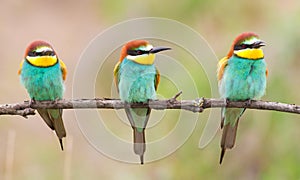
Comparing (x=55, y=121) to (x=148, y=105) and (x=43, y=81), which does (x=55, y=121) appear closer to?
(x=43, y=81)

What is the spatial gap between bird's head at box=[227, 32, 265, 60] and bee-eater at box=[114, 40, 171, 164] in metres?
0.31

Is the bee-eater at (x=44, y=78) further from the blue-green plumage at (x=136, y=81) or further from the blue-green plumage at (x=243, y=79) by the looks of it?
the blue-green plumage at (x=243, y=79)

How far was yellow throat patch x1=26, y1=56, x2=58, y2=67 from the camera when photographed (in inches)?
101

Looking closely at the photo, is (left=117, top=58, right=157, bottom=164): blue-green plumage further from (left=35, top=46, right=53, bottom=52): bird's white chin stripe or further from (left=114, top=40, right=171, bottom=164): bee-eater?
(left=35, top=46, right=53, bottom=52): bird's white chin stripe

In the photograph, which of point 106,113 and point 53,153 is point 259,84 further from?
point 106,113

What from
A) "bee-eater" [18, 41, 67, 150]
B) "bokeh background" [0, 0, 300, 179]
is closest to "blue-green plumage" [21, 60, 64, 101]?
"bee-eater" [18, 41, 67, 150]

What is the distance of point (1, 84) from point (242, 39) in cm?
316

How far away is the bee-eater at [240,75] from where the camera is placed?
8.30ft

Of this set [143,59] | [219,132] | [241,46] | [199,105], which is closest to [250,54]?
[241,46]

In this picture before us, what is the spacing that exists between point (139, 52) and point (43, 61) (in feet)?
1.22

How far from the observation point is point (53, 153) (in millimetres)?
4098

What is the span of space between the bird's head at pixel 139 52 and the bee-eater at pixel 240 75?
32 cm

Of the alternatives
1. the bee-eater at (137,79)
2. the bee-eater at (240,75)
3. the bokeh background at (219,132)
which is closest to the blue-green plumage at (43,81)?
the bee-eater at (137,79)

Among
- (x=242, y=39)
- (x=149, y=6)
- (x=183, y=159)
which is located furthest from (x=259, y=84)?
(x=149, y=6)
